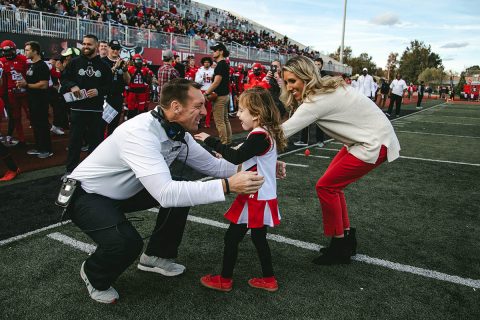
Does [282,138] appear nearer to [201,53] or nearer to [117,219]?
[117,219]

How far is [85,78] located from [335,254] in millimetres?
4416

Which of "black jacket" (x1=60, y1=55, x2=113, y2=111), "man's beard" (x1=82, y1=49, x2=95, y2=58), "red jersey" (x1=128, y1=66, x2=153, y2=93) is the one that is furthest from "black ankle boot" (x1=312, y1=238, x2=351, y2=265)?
"red jersey" (x1=128, y1=66, x2=153, y2=93)

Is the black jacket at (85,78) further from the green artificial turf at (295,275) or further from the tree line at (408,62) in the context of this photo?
the tree line at (408,62)

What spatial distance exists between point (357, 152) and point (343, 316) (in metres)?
1.29

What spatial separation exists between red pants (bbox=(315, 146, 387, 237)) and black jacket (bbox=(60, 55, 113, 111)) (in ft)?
12.9

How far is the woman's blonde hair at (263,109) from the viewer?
9.09ft

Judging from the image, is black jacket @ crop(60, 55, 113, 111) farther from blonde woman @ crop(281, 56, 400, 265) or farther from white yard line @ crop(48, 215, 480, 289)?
blonde woman @ crop(281, 56, 400, 265)

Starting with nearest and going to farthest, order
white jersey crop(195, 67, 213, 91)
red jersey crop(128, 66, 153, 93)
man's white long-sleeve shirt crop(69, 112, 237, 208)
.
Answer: man's white long-sleeve shirt crop(69, 112, 237, 208), red jersey crop(128, 66, 153, 93), white jersey crop(195, 67, 213, 91)

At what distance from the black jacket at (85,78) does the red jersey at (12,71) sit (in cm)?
254

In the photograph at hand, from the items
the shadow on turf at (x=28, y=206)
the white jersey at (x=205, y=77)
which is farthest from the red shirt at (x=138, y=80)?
the shadow on turf at (x=28, y=206)

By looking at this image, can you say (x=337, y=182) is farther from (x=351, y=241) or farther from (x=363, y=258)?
(x=363, y=258)

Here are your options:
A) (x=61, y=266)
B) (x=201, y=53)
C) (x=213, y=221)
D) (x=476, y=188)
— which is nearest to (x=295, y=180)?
(x=213, y=221)

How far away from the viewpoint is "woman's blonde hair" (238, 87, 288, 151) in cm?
277

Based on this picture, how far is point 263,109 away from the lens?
9.05 feet
